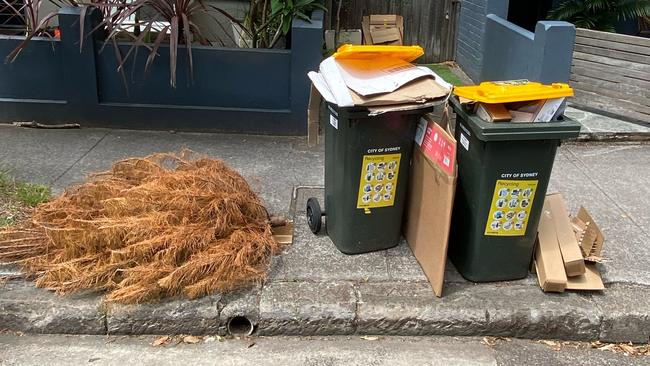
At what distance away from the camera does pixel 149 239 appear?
11.2 feet

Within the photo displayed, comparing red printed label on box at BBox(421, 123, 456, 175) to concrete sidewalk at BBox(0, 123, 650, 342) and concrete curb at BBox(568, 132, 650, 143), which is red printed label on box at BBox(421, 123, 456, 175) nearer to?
concrete sidewalk at BBox(0, 123, 650, 342)

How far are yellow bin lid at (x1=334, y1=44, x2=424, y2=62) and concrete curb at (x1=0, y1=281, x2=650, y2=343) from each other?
1.36 meters

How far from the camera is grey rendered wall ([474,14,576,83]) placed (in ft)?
19.5

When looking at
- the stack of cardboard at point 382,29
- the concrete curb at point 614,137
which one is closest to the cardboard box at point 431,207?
the concrete curb at point 614,137

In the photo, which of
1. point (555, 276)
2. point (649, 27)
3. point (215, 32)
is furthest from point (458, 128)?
point (649, 27)

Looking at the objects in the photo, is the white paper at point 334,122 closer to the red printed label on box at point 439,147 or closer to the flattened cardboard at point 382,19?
the red printed label on box at point 439,147

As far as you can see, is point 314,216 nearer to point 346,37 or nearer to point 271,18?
point 271,18

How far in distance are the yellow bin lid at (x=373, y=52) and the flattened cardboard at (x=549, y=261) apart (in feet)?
4.35

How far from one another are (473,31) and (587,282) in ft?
17.9

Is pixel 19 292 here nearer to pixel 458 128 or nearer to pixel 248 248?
pixel 248 248

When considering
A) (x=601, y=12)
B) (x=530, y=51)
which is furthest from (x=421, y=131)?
(x=601, y=12)

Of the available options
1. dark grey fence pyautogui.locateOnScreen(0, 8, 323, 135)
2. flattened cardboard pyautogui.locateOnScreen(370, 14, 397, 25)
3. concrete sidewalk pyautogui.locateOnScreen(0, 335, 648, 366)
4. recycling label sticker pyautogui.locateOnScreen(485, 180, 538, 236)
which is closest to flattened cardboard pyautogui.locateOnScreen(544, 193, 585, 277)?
recycling label sticker pyautogui.locateOnScreen(485, 180, 538, 236)

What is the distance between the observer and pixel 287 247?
154 inches

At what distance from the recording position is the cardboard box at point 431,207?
10.8ft
